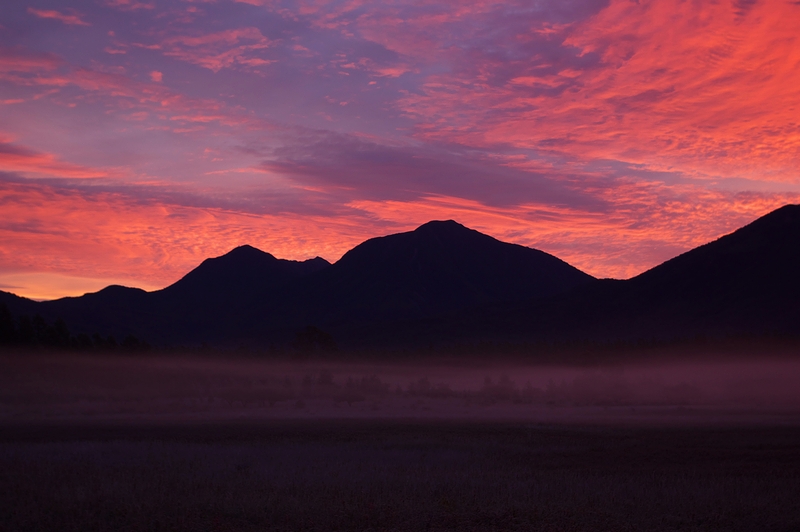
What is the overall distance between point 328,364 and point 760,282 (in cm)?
11465

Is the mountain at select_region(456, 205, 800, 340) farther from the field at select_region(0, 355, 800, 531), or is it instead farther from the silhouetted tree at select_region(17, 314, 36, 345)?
the silhouetted tree at select_region(17, 314, 36, 345)

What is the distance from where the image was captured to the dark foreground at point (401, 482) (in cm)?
1444

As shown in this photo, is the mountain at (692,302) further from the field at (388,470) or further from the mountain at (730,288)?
the field at (388,470)

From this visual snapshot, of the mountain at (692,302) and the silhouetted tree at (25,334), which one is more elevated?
the mountain at (692,302)

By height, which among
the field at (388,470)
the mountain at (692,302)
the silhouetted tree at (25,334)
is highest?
the mountain at (692,302)

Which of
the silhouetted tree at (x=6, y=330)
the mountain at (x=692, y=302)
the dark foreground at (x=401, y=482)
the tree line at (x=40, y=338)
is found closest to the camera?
the dark foreground at (x=401, y=482)

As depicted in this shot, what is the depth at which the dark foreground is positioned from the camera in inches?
568

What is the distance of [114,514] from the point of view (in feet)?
48.4

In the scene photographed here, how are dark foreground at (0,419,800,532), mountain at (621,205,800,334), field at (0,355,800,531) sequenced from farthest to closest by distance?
mountain at (621,205,800,334)
field at (0,355,800,531)
dark foreground at (0,419,800,532)

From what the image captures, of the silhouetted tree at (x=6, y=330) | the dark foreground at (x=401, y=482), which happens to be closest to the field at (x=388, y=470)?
the dark foreground at (x=401, y=482)

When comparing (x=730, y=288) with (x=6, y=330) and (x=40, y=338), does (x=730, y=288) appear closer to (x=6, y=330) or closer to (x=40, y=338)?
(x=40, y=338)

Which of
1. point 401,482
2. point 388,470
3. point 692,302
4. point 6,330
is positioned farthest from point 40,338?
point 692,302

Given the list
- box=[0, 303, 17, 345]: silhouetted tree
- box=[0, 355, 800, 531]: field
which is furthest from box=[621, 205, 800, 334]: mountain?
box=[0, 303, 17, 345]: silhouetted tree

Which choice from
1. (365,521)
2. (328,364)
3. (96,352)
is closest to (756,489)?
(365,521)
